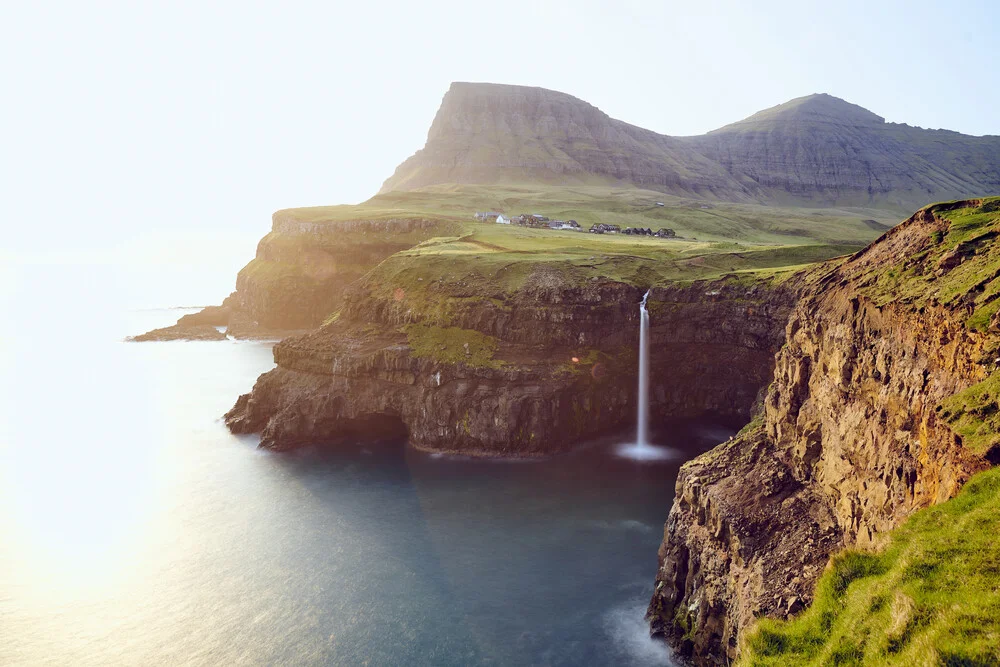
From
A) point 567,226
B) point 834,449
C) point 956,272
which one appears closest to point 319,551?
point 834,449

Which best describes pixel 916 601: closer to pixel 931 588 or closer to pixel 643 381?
pixel 931 588

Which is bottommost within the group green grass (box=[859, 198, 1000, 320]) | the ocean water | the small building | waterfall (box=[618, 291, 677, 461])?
the ocean water

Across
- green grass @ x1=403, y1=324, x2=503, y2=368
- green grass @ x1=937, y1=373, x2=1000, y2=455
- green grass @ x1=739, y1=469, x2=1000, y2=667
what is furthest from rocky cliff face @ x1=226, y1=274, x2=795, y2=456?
green grass @ x1=937, y1=373, x2=1000, y2=455

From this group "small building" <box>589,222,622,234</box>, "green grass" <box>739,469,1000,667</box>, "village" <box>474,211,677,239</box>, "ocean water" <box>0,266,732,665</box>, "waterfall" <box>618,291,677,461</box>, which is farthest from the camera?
"village" <box>474,211,677,239</box>

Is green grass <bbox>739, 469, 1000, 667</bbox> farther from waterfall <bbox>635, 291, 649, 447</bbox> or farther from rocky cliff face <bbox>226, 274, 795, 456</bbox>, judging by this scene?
waterfall <bbox>635, 291, 649, 447</bbox>

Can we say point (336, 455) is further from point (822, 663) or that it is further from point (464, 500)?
point (822, 663)

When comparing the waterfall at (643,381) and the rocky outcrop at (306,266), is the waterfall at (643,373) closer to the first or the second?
the waterfall at (643,381)

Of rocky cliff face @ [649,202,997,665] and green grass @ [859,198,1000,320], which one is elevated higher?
green grass @ [859,198,1000,320]

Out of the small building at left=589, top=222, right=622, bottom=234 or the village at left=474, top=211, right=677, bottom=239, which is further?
the village at left=474, top=211, right=677, bottom=239
